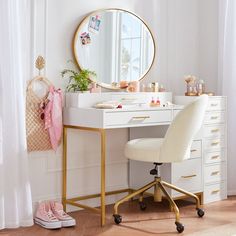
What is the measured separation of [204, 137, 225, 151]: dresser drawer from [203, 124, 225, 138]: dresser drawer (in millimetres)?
35

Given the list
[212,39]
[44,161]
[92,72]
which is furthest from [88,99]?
[212,39]

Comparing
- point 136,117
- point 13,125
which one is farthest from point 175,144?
point 13,125

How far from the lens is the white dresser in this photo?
4582 millimetres

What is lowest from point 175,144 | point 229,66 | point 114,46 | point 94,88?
point 175,144

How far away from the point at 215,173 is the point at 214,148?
229 mm

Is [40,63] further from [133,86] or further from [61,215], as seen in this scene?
[61,215]

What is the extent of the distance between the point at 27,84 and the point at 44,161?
2.02 feet

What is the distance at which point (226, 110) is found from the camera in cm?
479

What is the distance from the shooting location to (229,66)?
4.99m

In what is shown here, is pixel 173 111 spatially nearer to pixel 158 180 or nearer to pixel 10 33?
pixel 158 180

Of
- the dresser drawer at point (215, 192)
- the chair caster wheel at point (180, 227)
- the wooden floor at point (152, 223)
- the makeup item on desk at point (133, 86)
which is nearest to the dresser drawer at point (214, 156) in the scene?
the dresser drawer at point (215, 192)

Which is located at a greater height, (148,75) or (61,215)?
(148,75)

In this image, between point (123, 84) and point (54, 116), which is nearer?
point (54, 116)

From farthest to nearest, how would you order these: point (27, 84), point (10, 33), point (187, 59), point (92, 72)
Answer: point (187, 59), point (92, 72), point (27, 84), point (10, 33)
